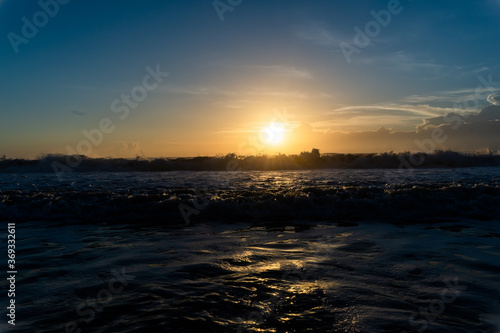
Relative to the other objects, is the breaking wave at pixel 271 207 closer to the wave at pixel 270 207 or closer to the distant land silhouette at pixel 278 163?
the wave at pixel 270 207

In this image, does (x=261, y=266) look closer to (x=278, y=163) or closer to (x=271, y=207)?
(x=271, y=207)

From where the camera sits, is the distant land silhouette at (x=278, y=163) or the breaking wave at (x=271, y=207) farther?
the distant land silhouette at (x=278, y=163)

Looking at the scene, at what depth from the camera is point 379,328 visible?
317 centimetres

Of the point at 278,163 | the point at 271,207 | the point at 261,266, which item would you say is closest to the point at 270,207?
the point at 271,207

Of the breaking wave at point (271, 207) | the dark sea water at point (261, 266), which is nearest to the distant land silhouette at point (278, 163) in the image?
the breaking wave at point (271, 207)

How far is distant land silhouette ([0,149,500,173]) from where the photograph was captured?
1187 inches

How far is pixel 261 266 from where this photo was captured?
5.08m

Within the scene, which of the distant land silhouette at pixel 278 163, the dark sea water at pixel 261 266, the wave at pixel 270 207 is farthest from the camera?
the distant land silhouette at pixel 278 163

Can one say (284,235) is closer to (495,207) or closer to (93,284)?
(93,284)

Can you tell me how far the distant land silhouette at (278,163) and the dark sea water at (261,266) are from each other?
2004 centimetres

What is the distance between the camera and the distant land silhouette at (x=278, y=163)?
98.9 feet

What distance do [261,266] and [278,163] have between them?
25.5 meters

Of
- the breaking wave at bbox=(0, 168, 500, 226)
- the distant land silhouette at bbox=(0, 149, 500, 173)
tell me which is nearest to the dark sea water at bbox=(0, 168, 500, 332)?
the breaking wave at bbox=(0, 168, 500, 226)

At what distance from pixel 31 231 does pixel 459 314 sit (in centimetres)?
889
